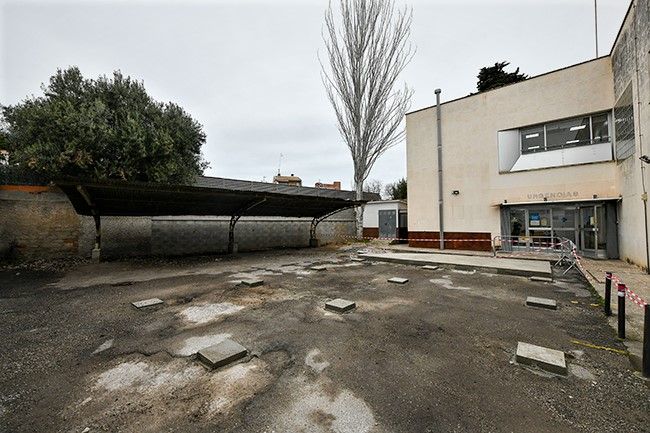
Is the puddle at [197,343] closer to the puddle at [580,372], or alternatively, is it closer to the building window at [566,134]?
the puddle at [580,372]

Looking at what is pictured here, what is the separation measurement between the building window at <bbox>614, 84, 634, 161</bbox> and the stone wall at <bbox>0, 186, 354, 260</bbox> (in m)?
16.0

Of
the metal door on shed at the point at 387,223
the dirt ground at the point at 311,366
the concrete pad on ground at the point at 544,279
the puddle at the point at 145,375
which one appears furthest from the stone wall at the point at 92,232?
the concrete pad on ground at the point at 544,279

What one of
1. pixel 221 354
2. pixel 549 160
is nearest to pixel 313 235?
pixel 549 160

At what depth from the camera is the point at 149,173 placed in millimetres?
11500

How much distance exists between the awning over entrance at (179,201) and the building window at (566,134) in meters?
8.52

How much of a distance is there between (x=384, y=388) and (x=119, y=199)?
10891 millimetres

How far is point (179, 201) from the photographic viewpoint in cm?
1084

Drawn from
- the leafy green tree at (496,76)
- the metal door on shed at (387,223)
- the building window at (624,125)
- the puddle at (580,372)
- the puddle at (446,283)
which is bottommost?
the puddle at (580,372)

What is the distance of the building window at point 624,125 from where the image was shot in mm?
8547

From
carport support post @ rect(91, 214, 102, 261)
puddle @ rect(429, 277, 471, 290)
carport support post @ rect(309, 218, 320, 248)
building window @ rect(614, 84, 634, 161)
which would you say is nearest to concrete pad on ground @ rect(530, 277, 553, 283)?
puddle @ rect(429, 277, 471, 290)

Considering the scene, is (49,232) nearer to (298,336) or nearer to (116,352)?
(116,352)

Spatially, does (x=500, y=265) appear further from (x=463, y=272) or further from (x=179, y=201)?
(x=179, y=201)

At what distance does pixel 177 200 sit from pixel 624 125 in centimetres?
1658

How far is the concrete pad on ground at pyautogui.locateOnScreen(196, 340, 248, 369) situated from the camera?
3.14m
